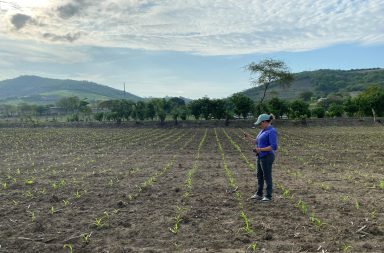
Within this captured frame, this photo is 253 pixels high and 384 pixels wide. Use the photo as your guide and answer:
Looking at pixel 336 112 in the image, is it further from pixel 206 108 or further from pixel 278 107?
pixel 206 108

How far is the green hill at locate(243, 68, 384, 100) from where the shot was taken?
138250 millimetres

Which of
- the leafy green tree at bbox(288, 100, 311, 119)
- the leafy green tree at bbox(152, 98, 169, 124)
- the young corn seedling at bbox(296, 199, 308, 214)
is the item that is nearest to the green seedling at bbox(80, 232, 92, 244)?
the young corn seedling at bbox(296, 199, 308, 214)

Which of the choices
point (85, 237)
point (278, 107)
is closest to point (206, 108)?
point (278, 107)

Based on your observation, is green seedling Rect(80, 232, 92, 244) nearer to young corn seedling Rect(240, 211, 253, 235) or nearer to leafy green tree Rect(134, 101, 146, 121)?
young corn seedling Rect(240, 211, 253, 235)

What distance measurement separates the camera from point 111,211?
7.57 meters

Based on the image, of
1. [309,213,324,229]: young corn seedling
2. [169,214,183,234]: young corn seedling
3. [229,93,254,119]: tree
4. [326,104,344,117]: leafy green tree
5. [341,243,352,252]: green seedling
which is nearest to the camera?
[341,243,352,252]: green seedling

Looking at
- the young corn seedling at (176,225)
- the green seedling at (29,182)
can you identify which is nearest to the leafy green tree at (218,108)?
the green seedling at (29,182)

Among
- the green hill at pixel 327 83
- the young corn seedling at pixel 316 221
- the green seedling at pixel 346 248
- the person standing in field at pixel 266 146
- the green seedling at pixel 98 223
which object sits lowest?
the green seedling at pixel 98 223

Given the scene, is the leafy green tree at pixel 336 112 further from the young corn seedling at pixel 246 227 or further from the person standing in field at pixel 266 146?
the young corn seedling at pixel 246 227

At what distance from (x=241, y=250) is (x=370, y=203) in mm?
4035

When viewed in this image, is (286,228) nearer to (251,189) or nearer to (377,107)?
(251,189)

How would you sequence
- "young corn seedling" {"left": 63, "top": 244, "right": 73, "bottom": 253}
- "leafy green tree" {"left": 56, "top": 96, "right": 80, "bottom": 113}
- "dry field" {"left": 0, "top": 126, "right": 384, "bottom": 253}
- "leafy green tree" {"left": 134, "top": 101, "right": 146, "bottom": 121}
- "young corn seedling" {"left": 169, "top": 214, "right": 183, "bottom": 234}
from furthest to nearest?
"leafy green tree" {"left": 56, "top": 96, "right": 80, "bottom": 113}
"leafy green tree" {"left": 134, "top": 101, "right": 146, "bottom": 121}
"young corn seedling" {"left": 169, "top": 214, "right": 183, "bottom": 234}
"dry field" {"left": 0, "top": 126, "right": 384, "bottom": 253}
"young corn seedling" {"left": 63, "top": 244, "right": 73, "bottom": 253}

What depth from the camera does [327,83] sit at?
493 ft

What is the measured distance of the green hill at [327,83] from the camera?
138250 millimetres
